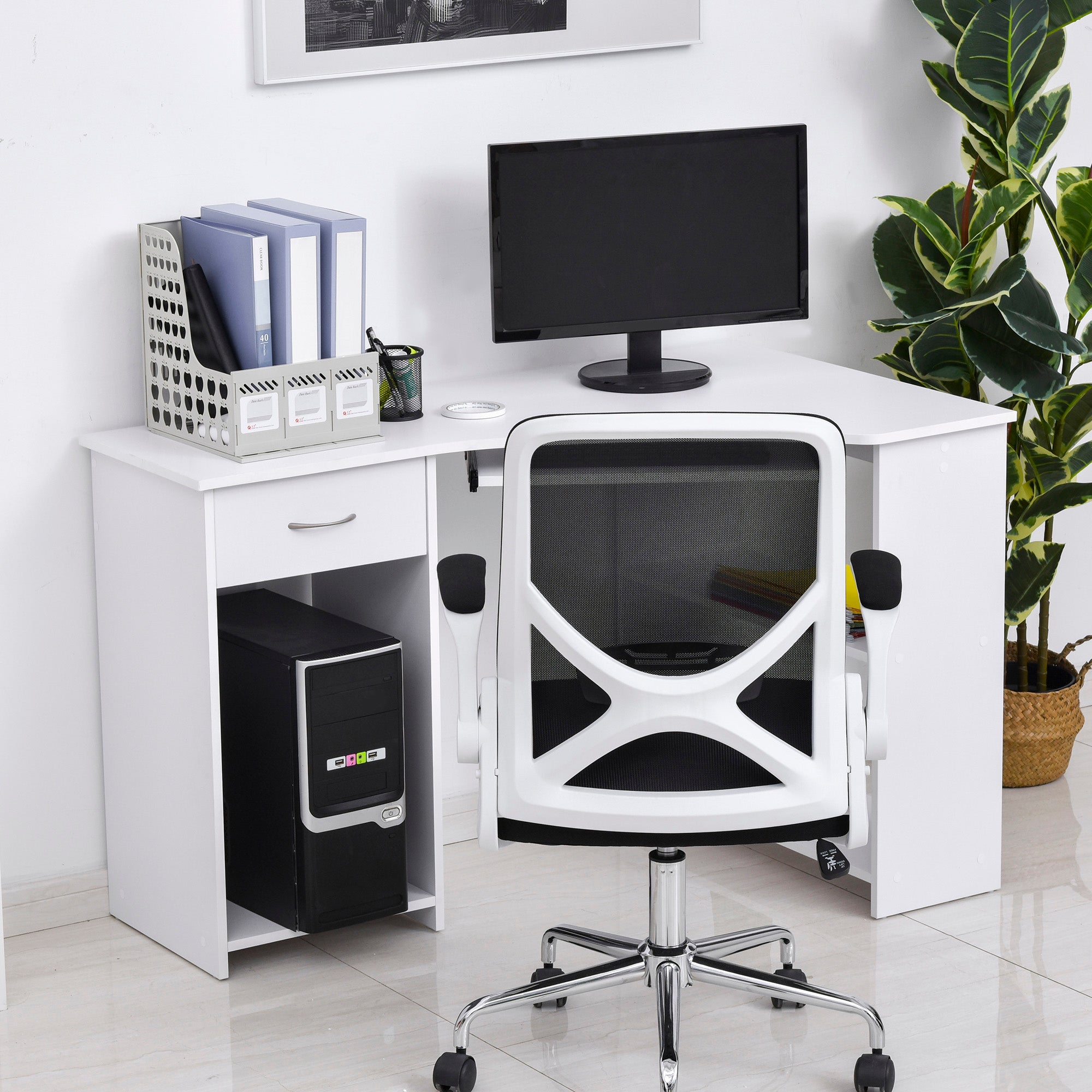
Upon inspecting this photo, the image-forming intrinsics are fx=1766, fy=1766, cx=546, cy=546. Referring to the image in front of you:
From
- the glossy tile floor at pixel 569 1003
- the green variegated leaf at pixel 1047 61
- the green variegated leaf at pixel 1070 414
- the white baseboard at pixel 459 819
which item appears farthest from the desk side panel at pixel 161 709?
the green variegated leaf at pixel 1047 61

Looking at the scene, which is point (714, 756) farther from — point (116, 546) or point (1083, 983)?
point (116, 546)

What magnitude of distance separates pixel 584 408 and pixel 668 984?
1.06m

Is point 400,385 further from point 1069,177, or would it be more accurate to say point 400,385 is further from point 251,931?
point 1069,177

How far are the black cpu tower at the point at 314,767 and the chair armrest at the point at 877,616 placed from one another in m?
0.85

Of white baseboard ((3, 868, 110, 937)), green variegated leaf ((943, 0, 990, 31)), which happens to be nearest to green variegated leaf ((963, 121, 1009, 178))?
green variegated leaf ((943, 0, 990, 31))

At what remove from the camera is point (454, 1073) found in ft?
8.26

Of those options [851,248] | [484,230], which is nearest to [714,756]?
[484,230]

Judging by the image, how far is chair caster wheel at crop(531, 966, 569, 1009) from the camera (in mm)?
2758

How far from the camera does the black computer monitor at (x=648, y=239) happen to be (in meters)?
3.17

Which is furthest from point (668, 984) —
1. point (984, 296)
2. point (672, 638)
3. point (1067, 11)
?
point (1067, 11)

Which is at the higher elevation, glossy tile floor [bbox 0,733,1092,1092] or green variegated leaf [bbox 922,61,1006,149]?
green variegated leaf [bbox 922,61,1006,149]

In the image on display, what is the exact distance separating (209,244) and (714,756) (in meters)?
1.23

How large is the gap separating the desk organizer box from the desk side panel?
12 centimetres

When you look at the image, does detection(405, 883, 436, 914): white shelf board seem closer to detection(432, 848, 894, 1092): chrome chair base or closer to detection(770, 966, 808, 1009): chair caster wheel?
detection(432, 848, 894, 1092): chrome chair base
